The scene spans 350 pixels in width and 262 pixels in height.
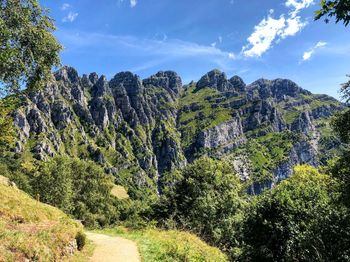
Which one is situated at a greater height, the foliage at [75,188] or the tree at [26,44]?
the tree at [26,44]

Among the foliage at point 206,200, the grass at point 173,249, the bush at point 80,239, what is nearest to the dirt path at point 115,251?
the grass at point 173,249

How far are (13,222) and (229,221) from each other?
80.2ft

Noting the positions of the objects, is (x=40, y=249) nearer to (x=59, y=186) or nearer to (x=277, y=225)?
(x=277, y=225)

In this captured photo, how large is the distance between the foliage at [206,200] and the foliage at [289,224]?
40.5ft

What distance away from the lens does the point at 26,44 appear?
2391cm

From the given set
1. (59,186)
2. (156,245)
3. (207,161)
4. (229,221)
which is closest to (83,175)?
(59,186)

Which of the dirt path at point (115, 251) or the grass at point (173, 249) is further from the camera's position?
the dirt path at point (115, 251)

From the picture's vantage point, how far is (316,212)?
2353 cm

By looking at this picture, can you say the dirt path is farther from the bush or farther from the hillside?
the hillside

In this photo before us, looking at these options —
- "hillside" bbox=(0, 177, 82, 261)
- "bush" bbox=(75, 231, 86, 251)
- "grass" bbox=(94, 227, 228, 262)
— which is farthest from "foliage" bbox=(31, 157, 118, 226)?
"bush" bbox=(75, 231, 86, 251)

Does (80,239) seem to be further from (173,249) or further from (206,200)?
(206,200)

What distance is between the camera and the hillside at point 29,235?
587 inches

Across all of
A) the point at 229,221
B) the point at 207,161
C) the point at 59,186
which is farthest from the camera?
the point at 59,186

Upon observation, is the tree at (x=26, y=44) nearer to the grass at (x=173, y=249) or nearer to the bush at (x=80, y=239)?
the bush at (x=80, y=239)
